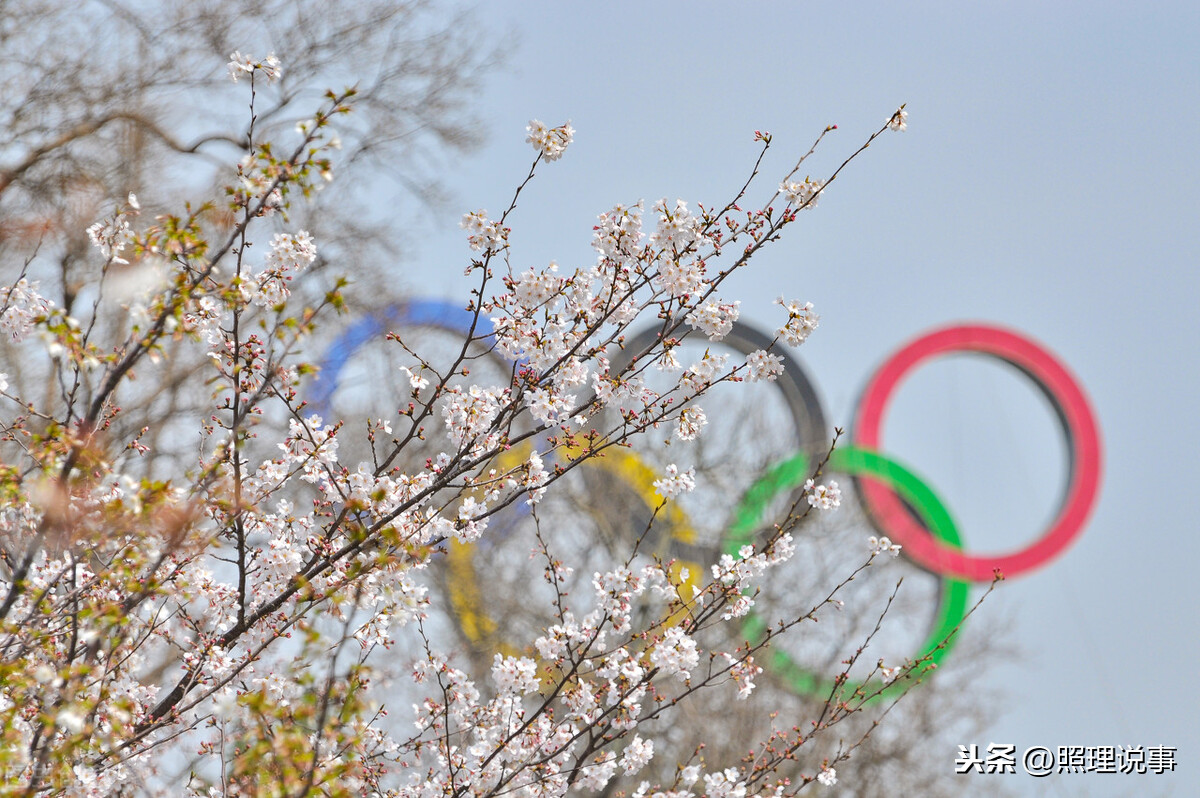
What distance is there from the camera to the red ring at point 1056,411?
11.4 meters

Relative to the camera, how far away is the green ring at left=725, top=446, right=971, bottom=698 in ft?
36.1

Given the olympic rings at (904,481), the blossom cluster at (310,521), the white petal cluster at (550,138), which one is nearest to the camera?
the blossom cluster at (310,521)

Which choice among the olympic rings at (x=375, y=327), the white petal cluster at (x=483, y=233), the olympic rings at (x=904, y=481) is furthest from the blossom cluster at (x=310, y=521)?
the olympic rings at (x=904, y=481)

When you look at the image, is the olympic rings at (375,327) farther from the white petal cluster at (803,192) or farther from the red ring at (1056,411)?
the white petal cluster at (803,192)

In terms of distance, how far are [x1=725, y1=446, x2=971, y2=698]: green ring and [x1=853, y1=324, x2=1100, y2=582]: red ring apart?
0.52 feet

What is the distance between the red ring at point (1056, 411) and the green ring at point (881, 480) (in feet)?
0.52

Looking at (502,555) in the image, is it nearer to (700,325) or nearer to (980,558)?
(980,558)

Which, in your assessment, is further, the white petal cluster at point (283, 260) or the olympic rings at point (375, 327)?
the olympic rings at point (375, 327)

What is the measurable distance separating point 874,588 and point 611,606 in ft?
28.5

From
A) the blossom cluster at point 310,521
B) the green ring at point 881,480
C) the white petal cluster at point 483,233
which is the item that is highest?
the green ring at point 881,480

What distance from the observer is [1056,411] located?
39.9 ft

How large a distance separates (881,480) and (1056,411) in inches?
101

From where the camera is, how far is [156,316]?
2416 millimetres

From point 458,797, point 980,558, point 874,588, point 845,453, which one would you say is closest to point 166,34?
point 458,797
